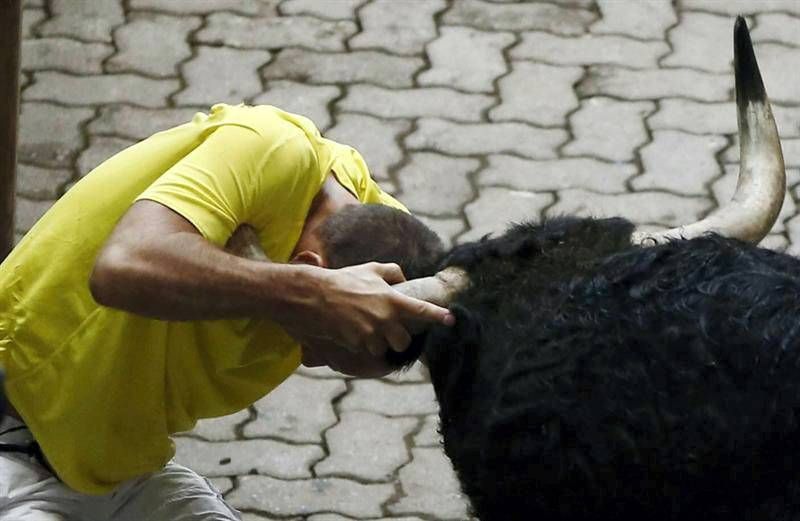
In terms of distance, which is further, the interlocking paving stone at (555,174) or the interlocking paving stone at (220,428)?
the interlocking paving stone at (555,174)

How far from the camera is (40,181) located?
20.1 feet

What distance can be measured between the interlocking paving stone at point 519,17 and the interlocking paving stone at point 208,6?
2.79 ft

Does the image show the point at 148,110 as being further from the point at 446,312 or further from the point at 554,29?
the point at 446,312

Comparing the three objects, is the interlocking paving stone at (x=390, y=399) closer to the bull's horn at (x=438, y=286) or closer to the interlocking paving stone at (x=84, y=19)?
the bull's horn at (x=438, y=286)

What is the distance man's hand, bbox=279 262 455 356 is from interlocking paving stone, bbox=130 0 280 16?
471 centimetres

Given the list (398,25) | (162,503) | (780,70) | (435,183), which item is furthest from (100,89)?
(162,503)

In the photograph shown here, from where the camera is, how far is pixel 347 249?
10.2ft

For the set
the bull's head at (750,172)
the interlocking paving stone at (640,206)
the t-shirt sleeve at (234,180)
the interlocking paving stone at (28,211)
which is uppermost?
the bull's head at (750,172)

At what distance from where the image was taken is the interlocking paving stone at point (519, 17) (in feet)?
24.3

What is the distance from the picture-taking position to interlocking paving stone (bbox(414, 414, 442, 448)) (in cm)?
502

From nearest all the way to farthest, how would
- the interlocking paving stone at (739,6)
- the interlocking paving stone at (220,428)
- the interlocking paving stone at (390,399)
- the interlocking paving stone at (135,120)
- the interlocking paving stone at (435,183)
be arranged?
1. the interlocking paving stone at (220,428)
2. the interlocking paving stone at (390,399)
3. the interlocking paving stone at (435,183)
4. the interlocking paving stone at (135,120)
5. the interlocking paving stone at (739,6)

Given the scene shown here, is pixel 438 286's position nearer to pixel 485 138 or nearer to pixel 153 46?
pixel 485 138

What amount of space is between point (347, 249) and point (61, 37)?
4.39 meters

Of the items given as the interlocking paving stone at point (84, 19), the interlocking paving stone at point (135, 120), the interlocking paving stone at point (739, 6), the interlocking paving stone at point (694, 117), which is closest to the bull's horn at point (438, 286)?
the interlocking paving stone at point (135, 120)
